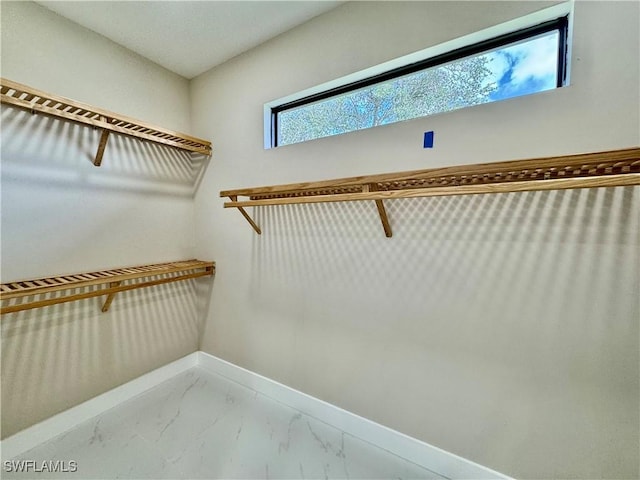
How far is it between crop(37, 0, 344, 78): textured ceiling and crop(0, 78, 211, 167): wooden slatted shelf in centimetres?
56

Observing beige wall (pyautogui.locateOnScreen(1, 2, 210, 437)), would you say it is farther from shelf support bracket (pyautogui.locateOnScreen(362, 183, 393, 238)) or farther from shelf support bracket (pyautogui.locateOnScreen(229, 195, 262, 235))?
shelf support bracket (pyautogui.locateOnScreen(362, 183, 393, 238))

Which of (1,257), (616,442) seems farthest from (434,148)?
(1,257)

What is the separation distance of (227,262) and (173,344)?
0.78 m

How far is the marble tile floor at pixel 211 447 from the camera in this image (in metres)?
1.23

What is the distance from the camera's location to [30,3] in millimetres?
1360

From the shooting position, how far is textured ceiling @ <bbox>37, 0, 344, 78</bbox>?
4.61 feet

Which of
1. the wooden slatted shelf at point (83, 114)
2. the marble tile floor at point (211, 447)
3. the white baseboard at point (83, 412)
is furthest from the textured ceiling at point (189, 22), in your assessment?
the marble tile floor at point (211, 447)

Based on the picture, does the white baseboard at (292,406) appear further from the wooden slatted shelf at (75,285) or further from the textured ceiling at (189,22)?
the textured ceiling at (189,22)

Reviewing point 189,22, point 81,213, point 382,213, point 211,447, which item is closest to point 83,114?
point 81,213

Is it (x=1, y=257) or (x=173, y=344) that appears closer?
(x=1, y=257)

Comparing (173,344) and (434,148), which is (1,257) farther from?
(434,148)

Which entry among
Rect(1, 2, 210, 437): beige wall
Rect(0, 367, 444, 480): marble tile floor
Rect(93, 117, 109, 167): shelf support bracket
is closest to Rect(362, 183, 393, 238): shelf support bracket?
Rect(0, 367, 444, 480): marble tile floor

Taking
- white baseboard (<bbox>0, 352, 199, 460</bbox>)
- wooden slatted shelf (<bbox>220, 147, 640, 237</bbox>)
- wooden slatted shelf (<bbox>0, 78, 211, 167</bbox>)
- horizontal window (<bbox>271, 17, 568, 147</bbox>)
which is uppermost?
horizontal window (<bbox>271, 17, 568, 147</bbox>)

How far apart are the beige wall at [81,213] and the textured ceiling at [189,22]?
0.12 m
